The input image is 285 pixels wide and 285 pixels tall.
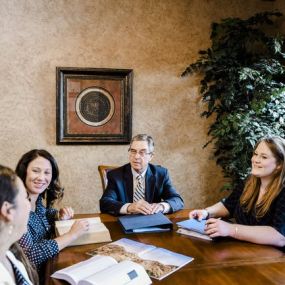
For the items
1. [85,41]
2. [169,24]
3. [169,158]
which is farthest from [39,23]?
[169,158]

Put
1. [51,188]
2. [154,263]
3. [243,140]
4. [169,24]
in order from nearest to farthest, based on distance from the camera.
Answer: [154,263] → [51,188] → [243,140] → [169,24]

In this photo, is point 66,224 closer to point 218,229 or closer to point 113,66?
point 218,229

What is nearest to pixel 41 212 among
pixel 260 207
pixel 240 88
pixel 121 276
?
pixel 121 276

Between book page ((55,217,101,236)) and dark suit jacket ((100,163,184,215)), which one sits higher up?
dark suit jacket ((100,163,184,215))

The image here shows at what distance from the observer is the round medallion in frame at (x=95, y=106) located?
3307 mm

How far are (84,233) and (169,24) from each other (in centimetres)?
244

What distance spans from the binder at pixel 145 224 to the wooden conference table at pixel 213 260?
0.13 ft

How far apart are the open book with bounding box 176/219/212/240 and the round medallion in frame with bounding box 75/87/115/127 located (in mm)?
1702

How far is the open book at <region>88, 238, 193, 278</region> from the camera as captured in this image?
1348mm

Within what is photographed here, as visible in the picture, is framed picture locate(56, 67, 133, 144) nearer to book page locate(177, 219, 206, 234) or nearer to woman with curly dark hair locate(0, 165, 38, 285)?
book page locate(177, 219, 206, 234)

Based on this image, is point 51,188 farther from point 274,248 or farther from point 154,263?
point 274,248

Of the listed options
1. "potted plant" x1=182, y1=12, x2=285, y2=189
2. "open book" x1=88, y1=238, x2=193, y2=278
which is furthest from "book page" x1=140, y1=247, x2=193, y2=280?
"potted plant" x1=182, y1=12, x2=285, y2=189

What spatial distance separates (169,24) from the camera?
135 inches

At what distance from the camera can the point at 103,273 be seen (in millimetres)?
1209
